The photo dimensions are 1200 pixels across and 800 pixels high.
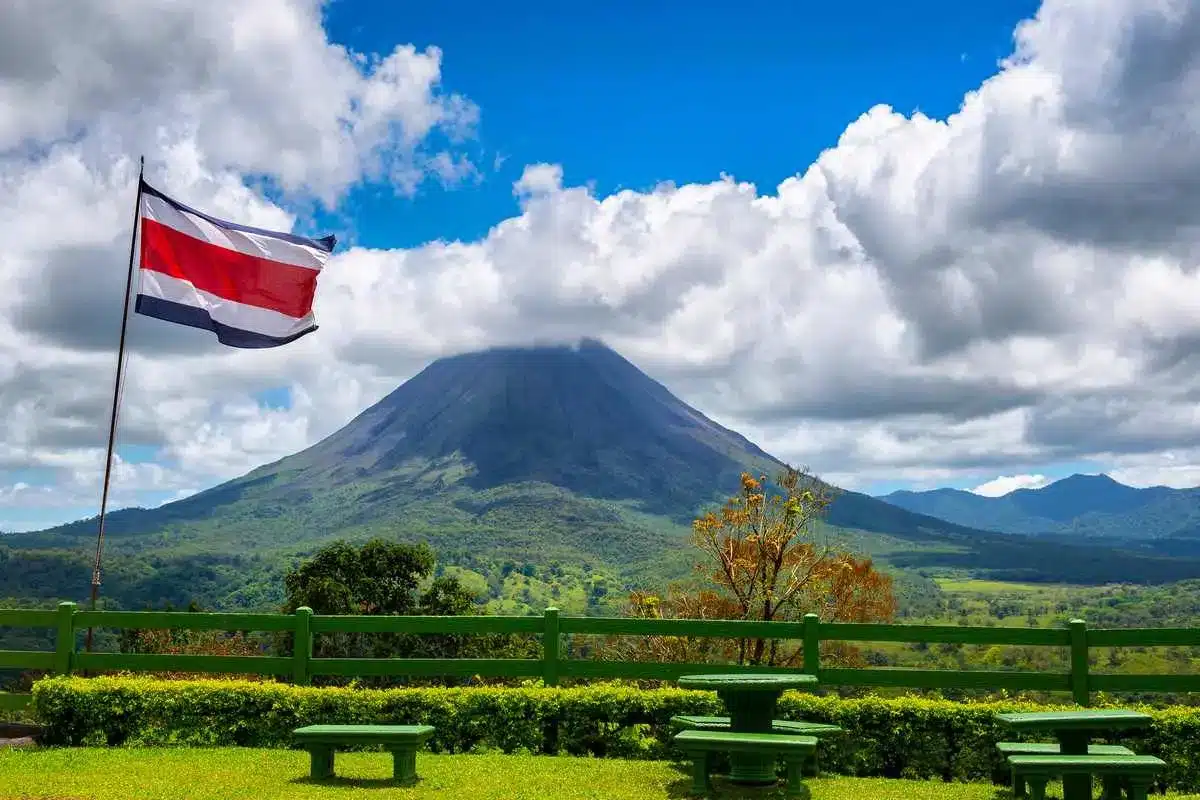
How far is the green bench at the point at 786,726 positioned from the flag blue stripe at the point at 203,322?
8.69 m

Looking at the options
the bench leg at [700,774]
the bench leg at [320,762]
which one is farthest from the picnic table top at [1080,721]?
the bench leg at [320,762]

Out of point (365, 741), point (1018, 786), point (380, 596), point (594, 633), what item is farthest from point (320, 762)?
point (380, 596)

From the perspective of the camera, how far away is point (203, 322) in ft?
Result: 53.1

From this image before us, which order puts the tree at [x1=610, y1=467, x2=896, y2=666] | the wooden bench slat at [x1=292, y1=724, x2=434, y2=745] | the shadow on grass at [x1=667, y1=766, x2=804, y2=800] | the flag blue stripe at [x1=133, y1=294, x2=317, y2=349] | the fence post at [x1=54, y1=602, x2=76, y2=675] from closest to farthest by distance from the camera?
the shadow on grass at [x1=667, y1=766, x2=804, y2=800]
the wooden bench slat at [x1=292, y1=724, x2=434, y2=745]
the fence post at [x1=54, y1=602, x2=76, y2=675]
the flag blue stripe at [x1=133, y1=294, x2=317, y2=349]
the tree at [x1=610, y1=467, x2=896, y2=666]

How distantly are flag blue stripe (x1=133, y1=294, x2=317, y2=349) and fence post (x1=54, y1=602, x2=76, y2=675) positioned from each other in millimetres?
4199

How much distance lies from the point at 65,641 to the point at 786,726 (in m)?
9.32

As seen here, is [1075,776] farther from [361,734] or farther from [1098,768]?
[361,734]

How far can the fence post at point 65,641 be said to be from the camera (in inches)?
559

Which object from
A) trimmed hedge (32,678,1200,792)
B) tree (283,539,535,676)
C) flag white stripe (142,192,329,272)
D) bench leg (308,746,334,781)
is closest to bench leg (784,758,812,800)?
trimmed hedge (32,678,1200,792)

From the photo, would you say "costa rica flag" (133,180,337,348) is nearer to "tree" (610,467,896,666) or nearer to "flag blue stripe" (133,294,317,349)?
"flag blue stripe" (133,294,317,349)

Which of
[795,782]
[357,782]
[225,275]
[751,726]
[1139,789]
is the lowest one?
[357,782]

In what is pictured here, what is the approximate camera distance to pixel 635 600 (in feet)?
84.8

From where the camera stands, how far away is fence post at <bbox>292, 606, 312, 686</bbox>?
45.0 feet

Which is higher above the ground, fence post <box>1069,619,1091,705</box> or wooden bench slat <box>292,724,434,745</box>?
fence post <box>1069,619,1091,705</box>
